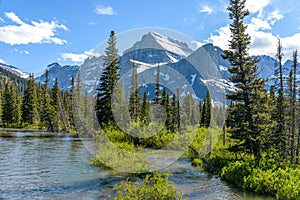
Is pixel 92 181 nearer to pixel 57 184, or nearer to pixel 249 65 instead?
pixel 57 184

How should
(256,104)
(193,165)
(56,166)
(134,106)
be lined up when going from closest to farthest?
(56,166) < (256,104) < (193,165) < (134,106)

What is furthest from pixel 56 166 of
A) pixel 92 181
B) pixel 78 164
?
pixel 92 181

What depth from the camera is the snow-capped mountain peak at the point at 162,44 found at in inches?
817

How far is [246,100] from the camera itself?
79.3 feet

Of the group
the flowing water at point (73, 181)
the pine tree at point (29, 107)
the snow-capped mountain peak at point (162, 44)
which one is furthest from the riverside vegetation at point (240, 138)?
the pine tree at point (29, 107)

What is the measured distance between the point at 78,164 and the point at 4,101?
2563 inches

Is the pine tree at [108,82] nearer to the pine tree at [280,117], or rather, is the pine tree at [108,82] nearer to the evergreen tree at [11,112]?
the pine tree at [280,117]

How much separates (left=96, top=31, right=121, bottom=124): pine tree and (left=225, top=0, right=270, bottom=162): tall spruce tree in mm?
15683

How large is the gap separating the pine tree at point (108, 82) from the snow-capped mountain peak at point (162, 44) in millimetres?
13893

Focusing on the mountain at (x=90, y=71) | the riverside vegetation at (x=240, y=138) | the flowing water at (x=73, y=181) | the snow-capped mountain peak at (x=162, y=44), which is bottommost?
the flowing water at (x=73, y=181)

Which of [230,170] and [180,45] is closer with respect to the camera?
[230,170]

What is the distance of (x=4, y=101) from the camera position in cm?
7956

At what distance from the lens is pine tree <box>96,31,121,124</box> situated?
1427 inches

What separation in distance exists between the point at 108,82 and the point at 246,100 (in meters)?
17.8
